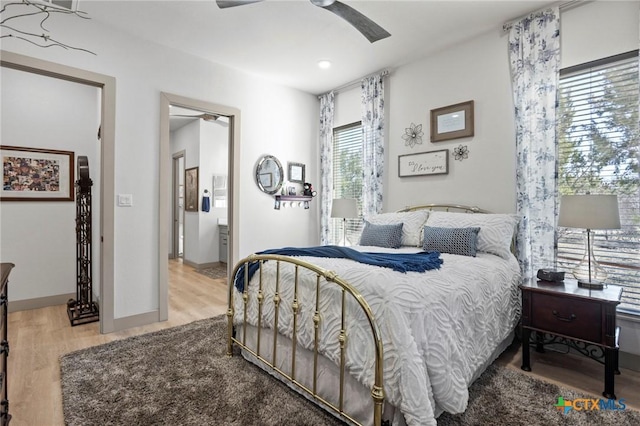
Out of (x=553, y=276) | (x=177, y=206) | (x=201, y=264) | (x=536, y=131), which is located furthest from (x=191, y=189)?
(x=553, y=276)

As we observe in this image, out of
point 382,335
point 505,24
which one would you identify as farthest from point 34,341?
point 505,24

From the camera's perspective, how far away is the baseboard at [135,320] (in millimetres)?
3039

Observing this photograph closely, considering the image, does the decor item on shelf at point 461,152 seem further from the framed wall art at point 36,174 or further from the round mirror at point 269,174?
the framed wall art at point 36,174

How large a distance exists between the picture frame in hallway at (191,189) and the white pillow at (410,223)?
12.8 ft

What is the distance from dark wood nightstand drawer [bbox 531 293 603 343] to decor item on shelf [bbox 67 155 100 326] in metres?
3.90

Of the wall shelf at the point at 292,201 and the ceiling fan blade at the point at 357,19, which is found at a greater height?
the ceiling fan blade at the point at 357,19

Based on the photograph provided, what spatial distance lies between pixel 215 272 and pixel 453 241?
4.17 m

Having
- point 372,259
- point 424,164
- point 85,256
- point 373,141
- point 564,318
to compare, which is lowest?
point 564,318

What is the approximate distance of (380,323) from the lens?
1493mm

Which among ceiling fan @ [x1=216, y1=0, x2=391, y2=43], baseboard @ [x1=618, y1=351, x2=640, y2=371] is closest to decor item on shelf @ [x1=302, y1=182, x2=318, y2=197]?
ceiling fan @ [x1=216, y1=0, x2=391, y2=43]

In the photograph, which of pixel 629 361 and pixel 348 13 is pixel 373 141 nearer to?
pixel 348 13

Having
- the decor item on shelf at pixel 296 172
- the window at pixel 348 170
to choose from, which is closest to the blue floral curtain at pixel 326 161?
the window at pixel 348 170

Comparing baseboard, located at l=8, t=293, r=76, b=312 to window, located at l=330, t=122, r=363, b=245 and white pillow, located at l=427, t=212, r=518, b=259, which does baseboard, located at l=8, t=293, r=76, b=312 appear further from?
white pillow, located at l=427, t=212, r=518, b=259

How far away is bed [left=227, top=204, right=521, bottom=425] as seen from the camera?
1.43m
